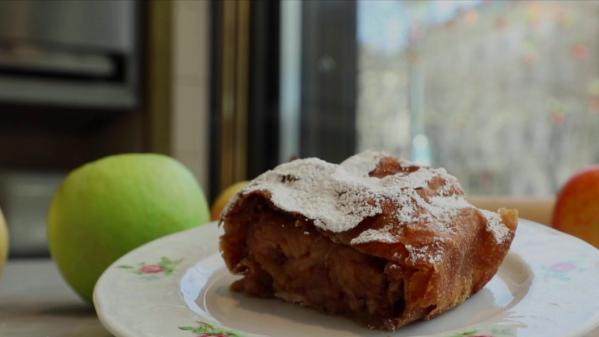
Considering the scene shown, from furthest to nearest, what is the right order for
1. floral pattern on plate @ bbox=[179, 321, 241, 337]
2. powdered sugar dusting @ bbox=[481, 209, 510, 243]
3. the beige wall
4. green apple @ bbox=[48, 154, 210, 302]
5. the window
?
the beige wall → the window → green apple @ bbox=[48, 154, 210, 302] → powdered sugar dusting @ bbox=[481, 209, 510, 243] → floral pattern on plate @ bbox=[179, 321, 241, 337]

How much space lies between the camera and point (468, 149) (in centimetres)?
197

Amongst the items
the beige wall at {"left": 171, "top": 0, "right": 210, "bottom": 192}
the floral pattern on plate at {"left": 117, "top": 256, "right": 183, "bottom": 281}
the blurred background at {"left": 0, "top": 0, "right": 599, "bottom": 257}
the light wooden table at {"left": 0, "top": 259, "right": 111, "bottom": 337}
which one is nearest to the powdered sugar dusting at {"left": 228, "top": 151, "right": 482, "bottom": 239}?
the floral pattern on plate at {"left": 117, "top": 256, "right": 183, "bottom": 281}

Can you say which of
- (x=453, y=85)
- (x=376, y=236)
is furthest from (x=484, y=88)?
(x=376, y=236)

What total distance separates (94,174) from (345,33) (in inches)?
42.6

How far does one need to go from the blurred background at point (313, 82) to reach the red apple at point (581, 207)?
84 cm

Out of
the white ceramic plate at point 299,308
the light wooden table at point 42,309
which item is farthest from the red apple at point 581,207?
the light wooden table at point 42,309

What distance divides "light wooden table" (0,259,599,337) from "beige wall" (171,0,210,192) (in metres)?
0.82

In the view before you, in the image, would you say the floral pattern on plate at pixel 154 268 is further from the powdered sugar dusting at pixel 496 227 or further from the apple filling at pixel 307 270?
the powdered sugar dusting at pixel 496 227

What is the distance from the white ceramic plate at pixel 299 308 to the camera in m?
0.58

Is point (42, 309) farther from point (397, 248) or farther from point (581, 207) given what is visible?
point (581, 207)

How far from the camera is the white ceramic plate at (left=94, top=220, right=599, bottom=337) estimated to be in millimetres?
582

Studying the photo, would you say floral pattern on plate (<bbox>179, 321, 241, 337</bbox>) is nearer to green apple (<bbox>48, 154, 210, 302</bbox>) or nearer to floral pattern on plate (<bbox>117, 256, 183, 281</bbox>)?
floral pattern on plate (<bbox>117, 256, 183, 281</bbox>)

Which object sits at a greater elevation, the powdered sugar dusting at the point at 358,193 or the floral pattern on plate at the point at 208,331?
the powdered sugar dusting at the point at 358,193

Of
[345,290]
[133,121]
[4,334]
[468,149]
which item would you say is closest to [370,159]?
[345,290]
